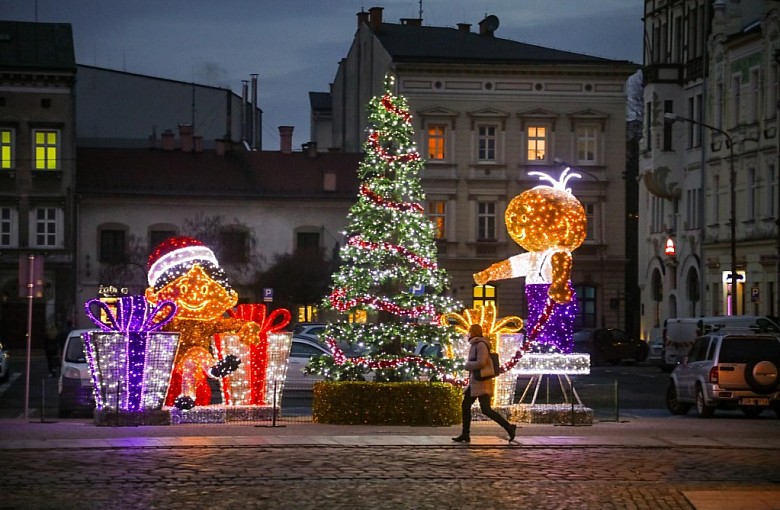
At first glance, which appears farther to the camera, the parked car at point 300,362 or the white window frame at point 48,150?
the white window frame at point 48,150

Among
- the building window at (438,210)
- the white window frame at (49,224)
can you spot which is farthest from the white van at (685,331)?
the white window frame at (49,224)

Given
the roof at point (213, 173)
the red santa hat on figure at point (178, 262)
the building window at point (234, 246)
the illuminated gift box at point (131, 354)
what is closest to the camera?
the illuminated gift box at point (131, 354)

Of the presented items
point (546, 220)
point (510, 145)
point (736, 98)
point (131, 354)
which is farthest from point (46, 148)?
point (131, 354)

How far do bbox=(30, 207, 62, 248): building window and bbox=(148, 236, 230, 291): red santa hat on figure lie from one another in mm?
43747

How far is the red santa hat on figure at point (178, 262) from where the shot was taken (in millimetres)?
23609

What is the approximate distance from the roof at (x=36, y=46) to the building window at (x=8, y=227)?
6432 mm

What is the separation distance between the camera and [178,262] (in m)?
23.8

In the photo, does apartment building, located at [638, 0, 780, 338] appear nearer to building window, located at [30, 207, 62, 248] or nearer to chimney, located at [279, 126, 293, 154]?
chimney, located at [279, 126, 293, 154]

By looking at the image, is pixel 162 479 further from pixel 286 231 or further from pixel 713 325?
pixel 286 231

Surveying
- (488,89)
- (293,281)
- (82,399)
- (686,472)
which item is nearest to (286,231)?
(293,281)

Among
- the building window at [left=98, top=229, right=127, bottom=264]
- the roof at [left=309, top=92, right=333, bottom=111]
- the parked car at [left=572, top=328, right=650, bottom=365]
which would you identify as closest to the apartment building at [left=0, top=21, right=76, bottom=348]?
the building window at [left=98, top=229, right=127, bottom=264]

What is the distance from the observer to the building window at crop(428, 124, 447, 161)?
65.9 metres

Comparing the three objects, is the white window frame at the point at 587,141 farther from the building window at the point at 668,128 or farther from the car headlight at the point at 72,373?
the car headlight at the point at 72,373

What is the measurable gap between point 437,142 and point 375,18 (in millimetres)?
8658
